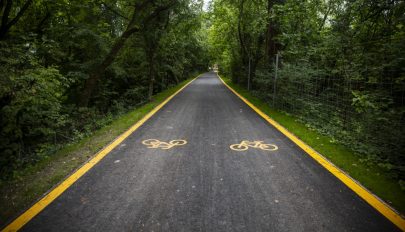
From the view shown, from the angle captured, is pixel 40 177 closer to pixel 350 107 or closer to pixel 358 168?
pixel 358 168

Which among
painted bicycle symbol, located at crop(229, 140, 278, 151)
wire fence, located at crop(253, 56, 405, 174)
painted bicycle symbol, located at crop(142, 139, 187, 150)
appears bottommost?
painted bicycle symbol, located at crop(142, 139, 187, 150)

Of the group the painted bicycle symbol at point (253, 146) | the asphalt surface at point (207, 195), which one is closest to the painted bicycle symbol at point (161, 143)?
the asphalt surface at point (207, 195)

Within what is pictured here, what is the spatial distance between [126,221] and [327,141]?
5.11 m

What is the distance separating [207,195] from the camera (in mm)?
3824

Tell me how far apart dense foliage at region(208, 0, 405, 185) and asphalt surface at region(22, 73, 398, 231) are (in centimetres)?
141

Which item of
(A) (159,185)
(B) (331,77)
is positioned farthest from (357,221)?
(B) (331,77)

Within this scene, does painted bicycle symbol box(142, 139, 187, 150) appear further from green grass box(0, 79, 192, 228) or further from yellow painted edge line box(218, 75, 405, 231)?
yellow painted edge line box(218, 75, 405, 231)

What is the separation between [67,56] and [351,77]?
45.4ft

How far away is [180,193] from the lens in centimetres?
389

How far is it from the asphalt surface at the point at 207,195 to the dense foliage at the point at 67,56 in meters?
3.69

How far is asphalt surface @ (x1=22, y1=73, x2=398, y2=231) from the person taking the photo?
10.4 feet

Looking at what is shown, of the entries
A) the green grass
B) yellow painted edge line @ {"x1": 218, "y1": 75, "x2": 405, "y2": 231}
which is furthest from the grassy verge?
the green grass

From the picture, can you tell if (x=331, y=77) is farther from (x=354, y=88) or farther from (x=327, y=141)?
(x=327, y=141)

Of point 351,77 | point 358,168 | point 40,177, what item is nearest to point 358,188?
point 358,168
